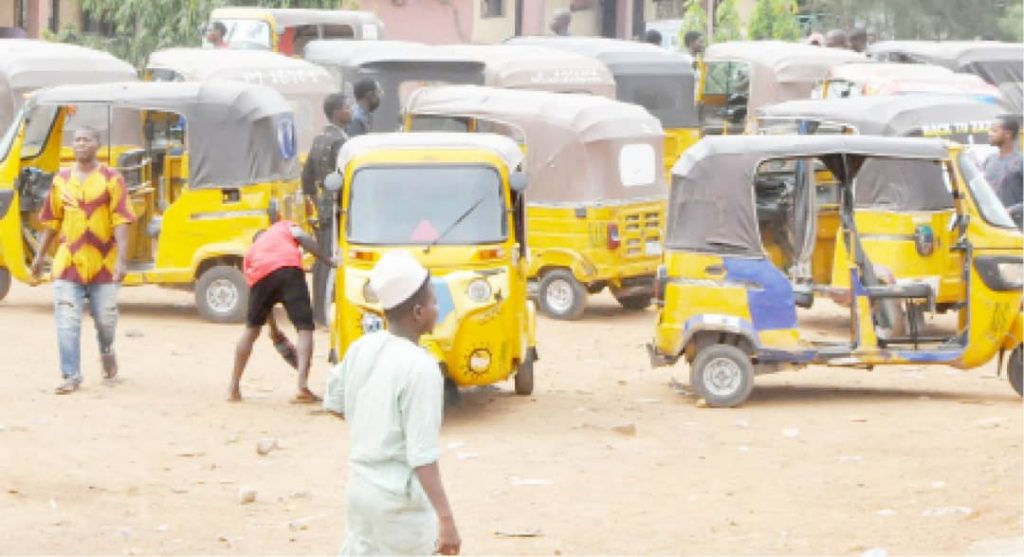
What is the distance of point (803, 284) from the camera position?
16.1 meters

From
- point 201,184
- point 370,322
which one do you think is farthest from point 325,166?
point 370,322

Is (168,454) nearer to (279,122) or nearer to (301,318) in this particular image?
(301,318)

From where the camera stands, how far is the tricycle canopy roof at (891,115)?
17828mm

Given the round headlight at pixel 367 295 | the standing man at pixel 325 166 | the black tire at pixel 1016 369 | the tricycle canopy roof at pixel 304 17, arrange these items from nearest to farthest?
the round headlight at pixel 367 295
the black tire at pixel 1016 369
the standing man at pixel 325 166
the tricycle canopy roof at pixel 304 17

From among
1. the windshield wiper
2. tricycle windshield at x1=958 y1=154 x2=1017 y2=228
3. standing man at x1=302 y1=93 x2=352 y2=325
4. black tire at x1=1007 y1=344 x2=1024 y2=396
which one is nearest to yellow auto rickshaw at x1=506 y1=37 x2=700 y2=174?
standing man at x1=302 y1=93 x2=352 y2=325

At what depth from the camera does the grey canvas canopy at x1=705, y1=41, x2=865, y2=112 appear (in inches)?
1091

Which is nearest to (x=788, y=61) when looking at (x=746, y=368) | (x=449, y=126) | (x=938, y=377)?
(x=449, y=126)

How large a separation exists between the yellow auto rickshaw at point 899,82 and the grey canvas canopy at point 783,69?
151 centimetres

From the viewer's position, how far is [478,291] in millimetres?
13594

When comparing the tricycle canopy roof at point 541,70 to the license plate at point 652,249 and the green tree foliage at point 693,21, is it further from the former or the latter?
the green tree foliage at point 693,21

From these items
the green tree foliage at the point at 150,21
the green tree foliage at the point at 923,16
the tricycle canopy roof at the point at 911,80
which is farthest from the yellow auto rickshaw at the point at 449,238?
the green tree foliage at the point at 923,16

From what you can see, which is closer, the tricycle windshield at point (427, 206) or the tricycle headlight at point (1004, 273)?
the tricycle windshield at point (427, 206)

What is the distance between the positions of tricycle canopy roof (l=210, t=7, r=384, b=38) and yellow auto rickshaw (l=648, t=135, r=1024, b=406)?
52.3 ft

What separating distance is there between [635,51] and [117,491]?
54.2 feet
